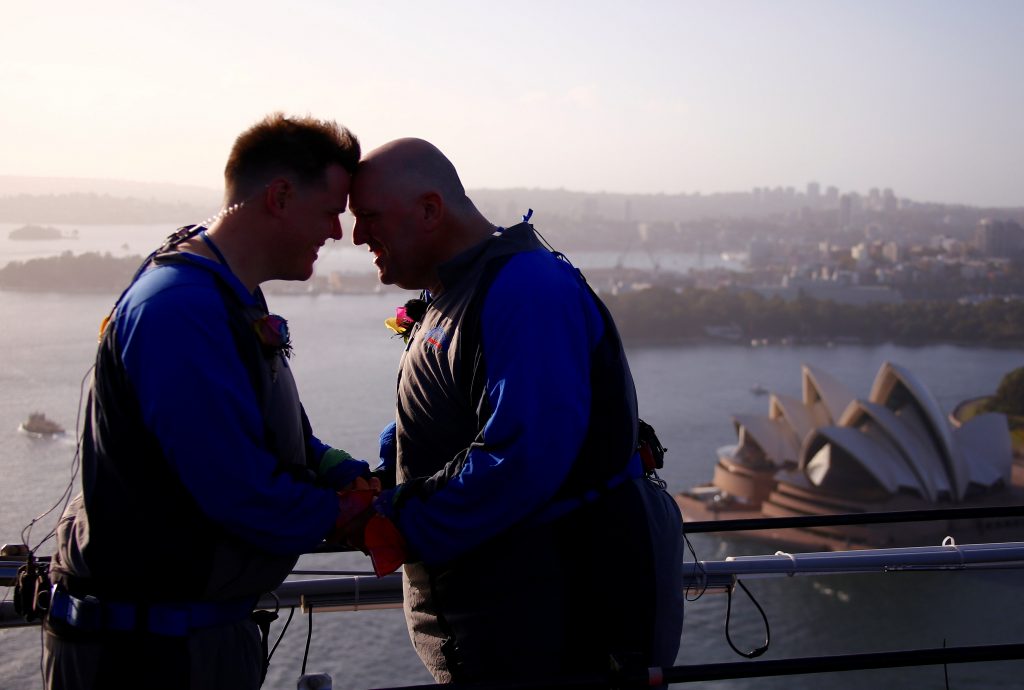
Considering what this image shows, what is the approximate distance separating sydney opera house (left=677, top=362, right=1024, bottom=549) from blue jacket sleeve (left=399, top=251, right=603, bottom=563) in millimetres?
14505

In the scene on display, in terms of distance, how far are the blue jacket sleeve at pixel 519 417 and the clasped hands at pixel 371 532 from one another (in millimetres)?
20

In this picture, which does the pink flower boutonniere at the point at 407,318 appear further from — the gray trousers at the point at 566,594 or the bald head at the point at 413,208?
the gray trousers at the point at 566,594

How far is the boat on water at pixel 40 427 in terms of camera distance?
28.1 ft

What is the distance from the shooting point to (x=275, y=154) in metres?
1.16

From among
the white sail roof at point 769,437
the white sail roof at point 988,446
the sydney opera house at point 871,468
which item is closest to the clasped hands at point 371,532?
the sydney opera house at point 871,468

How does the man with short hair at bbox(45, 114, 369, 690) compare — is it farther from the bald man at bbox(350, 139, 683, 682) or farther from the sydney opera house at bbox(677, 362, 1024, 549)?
the sydney opera house at bbox(677, 362, 1024, 549)

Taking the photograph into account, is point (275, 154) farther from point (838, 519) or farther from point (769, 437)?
point (769, 437)

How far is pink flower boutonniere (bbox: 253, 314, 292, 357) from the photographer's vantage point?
112cm

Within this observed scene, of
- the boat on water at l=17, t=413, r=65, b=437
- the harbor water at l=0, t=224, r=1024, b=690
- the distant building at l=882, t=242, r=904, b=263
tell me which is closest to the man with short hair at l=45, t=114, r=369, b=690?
the harbor water at l=0, t=224, r=1024, b=690

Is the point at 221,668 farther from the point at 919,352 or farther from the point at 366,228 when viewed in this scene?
the point at 919,352

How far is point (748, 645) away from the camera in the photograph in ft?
31.9

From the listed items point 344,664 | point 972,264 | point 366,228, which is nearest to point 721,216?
point 972,264

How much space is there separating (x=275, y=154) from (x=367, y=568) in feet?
16.7

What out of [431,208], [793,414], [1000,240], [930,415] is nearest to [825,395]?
[793,414]
